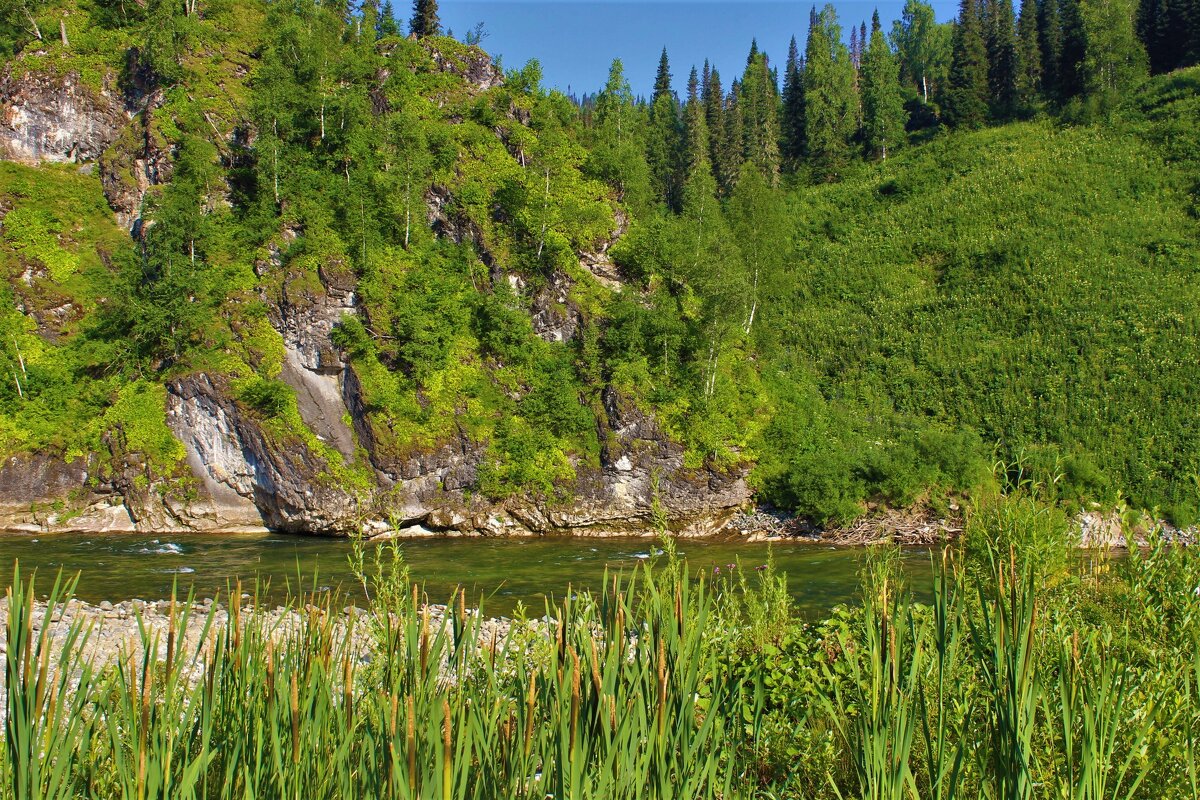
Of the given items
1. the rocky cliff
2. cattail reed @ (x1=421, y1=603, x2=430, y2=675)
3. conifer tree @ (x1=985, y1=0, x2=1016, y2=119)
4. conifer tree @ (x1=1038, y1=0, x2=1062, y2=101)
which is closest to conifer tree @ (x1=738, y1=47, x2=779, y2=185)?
conifer tree @ (x1=985, y1=0, x2=1016, y2=119)

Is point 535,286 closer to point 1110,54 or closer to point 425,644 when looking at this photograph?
point 425,644

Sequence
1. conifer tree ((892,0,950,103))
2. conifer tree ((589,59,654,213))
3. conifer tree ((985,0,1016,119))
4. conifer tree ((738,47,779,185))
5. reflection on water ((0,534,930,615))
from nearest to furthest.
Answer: reflection on water ((0,534,930,615)), conifer tree ((589,59,654,213)), conifer tree ((985,0,1016,119)), conifer tree ((738,47,779,185)), conifer tree ((892,0,950,103))

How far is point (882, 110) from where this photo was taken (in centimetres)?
6284

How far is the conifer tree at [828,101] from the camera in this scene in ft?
207

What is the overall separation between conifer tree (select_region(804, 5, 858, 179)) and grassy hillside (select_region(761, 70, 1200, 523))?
6221 mm

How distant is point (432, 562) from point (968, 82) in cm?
6569

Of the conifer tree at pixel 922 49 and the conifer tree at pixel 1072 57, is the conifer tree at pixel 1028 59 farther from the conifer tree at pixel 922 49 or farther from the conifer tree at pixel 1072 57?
the conifer tree at pixel 922 49

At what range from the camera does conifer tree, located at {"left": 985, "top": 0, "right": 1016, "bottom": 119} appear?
6242 centimetres

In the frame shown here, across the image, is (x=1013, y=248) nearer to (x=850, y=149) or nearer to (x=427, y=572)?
(x=850, y=149)

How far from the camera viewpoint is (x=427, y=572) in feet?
58.3

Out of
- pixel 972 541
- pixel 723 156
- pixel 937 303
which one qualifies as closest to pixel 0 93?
pixel 972 541

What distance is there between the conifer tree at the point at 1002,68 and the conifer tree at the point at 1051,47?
300cm

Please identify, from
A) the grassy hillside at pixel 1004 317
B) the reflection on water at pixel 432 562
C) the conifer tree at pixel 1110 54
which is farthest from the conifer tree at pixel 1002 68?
the reflection on water at pixel 432 562

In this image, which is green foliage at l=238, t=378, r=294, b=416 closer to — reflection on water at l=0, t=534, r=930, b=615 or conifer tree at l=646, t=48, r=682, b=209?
reflection on water at l=0, t=534, r=930, b=615
